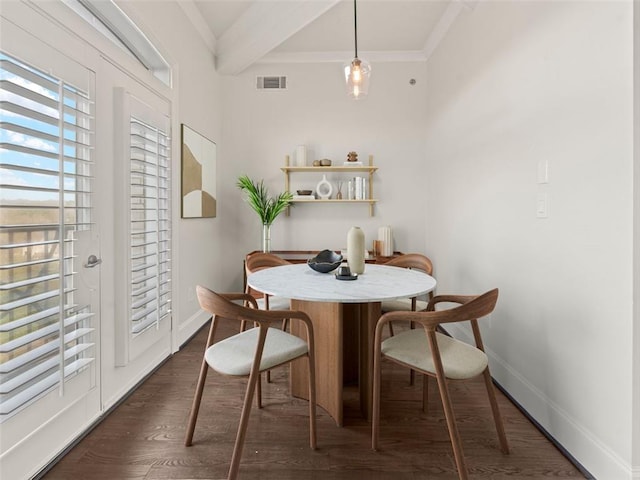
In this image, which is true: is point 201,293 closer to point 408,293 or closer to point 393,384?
point 408,293

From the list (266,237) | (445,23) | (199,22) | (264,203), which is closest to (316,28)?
(199,22)

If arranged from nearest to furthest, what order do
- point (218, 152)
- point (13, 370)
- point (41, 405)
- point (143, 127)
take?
point (13, 370), point (41, 405), point (143, 127), point (218, 152)

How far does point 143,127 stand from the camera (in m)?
2.30

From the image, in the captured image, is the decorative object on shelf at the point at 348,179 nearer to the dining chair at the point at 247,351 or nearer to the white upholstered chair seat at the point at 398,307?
the white upholstered chair seat at the point at 398,307

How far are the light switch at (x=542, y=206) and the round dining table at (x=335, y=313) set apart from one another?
2.22ft

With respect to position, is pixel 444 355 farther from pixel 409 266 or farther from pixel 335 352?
pixel 409 266

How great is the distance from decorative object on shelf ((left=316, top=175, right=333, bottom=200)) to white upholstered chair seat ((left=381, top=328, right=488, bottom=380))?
243cm

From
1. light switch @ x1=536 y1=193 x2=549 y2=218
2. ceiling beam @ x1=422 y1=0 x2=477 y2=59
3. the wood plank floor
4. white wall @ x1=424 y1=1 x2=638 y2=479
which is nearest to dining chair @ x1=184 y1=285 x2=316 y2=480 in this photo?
the wood plank floor

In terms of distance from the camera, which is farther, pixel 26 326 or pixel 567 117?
pixel 567 117

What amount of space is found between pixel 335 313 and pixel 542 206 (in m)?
1.27

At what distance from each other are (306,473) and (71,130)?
1948 mm

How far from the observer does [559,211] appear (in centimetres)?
174

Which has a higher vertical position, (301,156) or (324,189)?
(301,156)

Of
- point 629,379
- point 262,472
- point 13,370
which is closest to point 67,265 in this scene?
point 13,370
